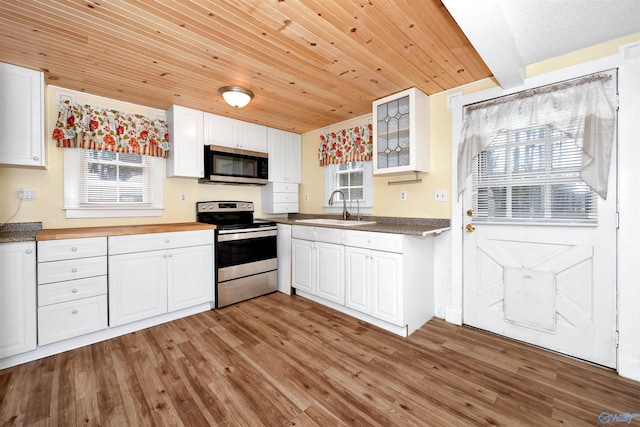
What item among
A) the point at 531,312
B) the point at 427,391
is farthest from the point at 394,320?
the point at 531,312

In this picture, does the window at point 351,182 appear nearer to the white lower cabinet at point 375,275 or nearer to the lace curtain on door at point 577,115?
the white lower cabinet at point 375,275

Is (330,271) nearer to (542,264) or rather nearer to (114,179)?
(542,264)

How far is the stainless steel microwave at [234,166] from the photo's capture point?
3294 mm

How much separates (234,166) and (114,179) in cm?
127

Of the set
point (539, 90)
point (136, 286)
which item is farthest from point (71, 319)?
point (539, 90)

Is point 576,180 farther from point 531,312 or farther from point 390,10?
point 390,10

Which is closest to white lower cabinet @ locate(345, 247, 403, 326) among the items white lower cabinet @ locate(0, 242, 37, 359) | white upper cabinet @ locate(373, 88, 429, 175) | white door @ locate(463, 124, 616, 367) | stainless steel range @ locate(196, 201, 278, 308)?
white door @ locate(463, 124, 616, 367)

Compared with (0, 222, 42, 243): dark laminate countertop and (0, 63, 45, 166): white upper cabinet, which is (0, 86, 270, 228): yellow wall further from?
(0, 63, 45, 166): white upper cabinet

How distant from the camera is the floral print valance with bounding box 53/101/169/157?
2572mm

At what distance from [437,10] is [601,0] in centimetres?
93

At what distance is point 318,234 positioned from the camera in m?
3.13

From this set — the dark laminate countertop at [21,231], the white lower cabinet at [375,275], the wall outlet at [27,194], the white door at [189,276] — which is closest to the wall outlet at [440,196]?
the white lower cabinet at [375,275]

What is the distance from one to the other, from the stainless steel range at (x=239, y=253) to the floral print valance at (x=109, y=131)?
877 millimetres

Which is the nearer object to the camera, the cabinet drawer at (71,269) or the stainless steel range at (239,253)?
the cabinet drawer at (71,269)
